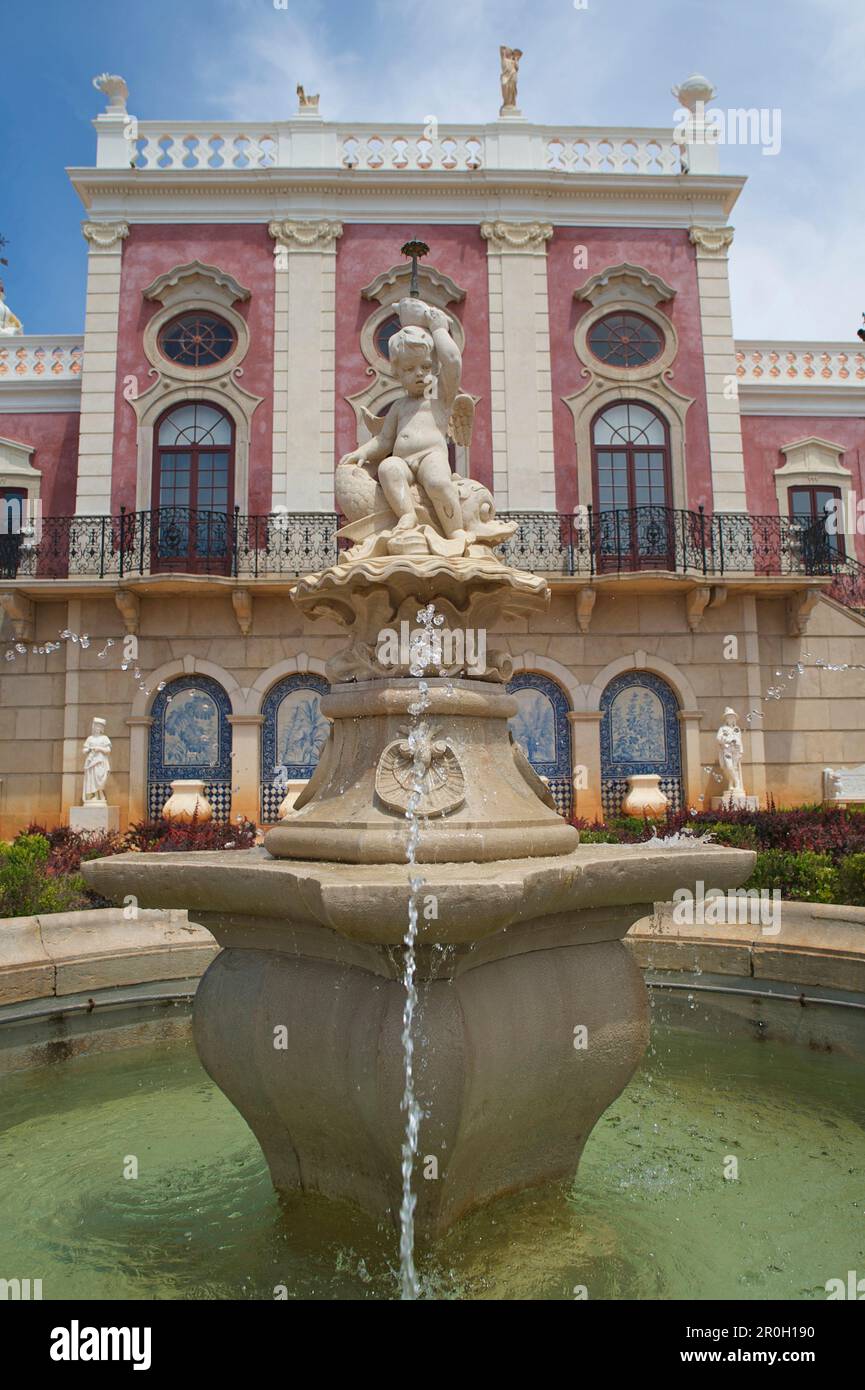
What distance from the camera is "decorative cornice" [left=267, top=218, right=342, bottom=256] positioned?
16.8 meters

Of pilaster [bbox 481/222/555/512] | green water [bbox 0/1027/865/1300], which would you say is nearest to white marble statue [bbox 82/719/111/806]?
pilaster [bbox 481/222/555/512]

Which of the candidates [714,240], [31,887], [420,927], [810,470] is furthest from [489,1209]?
[714,240]

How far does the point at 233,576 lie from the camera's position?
15.4 metres

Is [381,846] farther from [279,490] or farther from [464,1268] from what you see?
[279,490]

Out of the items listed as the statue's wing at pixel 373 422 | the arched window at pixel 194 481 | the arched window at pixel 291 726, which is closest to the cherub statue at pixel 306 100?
the arched window at pixel 194 481

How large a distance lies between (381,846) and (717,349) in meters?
16.4

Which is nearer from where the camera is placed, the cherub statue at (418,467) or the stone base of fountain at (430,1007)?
the stone base of fountain at (430,1007)

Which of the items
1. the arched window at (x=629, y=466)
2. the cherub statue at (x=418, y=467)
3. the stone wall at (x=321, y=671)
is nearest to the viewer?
the cherub statue at (x=418, y=467)

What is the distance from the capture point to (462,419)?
17.4 feet

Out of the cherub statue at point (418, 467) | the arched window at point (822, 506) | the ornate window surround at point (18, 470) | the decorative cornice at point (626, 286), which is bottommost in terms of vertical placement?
the cherub statue at point (418, 467)

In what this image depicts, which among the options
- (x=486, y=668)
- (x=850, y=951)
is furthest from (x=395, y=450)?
(x=850, y=951)

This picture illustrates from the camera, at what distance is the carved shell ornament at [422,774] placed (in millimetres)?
3637

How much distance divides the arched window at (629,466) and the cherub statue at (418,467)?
11.8m

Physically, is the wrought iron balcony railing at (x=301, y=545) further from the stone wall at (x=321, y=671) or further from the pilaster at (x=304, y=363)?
the pilaster at (x=304, y=363)
